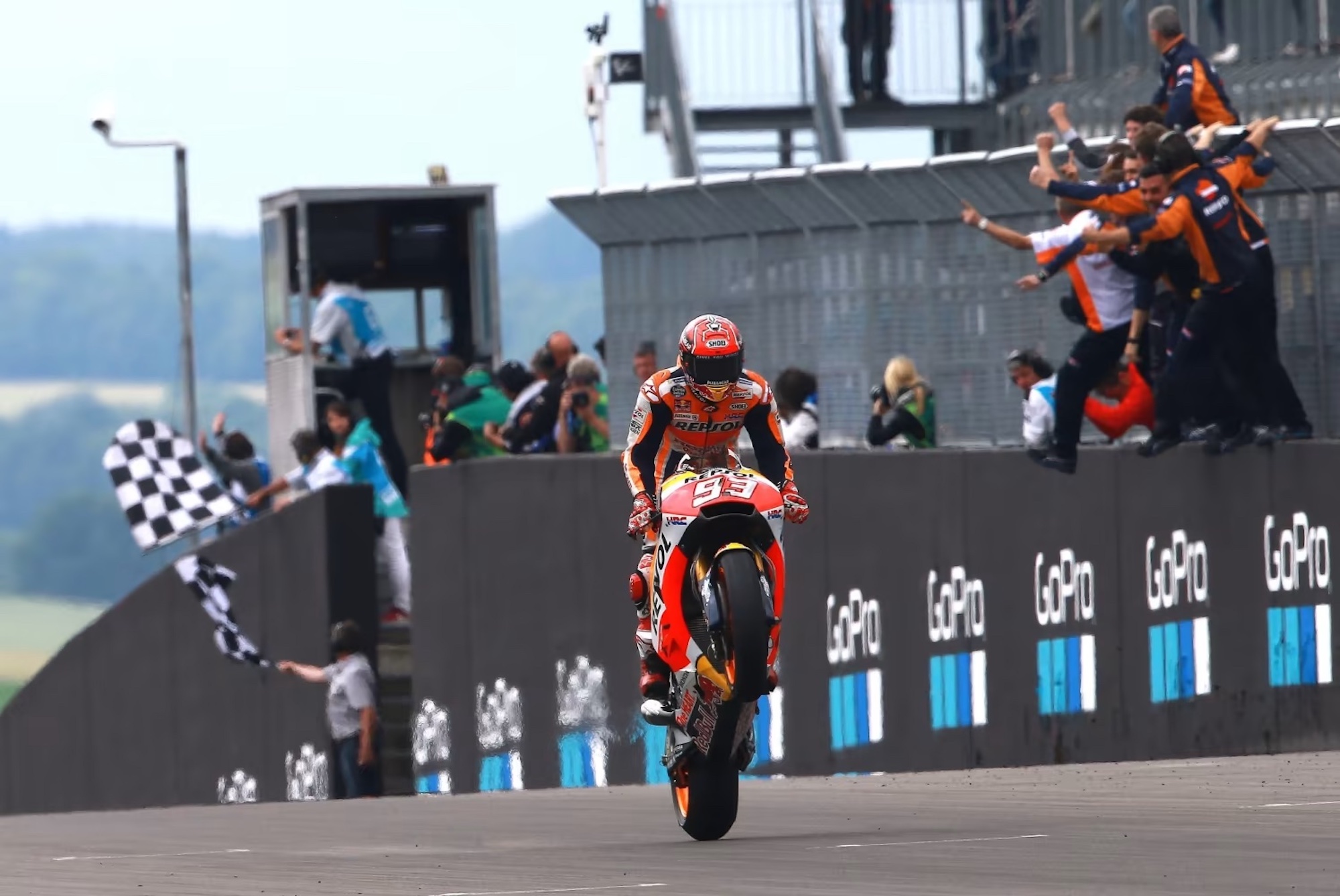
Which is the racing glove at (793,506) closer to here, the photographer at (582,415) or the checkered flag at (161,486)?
the photographer at (582,415)

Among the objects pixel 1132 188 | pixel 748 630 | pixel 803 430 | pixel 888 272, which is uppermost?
pixel 1132 188

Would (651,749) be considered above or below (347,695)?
below

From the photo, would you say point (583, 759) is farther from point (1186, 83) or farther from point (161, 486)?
point (161, 486)

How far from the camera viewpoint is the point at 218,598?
21.7 meters

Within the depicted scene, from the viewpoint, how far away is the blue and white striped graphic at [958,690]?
15.5m

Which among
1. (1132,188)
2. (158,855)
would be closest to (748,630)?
(158,855)

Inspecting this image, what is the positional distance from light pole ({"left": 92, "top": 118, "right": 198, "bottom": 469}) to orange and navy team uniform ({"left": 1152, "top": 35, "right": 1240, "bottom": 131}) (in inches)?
899

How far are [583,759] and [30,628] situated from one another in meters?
49.0

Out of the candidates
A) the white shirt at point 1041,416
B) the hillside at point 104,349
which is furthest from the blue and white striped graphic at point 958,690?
the hillside at point 104,349

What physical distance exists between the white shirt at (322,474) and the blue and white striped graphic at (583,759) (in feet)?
11.1

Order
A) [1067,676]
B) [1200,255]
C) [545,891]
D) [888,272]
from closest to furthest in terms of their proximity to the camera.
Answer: [545,891], [1200,255], [1067,676], [888,272]

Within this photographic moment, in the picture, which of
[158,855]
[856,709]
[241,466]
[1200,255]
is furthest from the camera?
[241,466]

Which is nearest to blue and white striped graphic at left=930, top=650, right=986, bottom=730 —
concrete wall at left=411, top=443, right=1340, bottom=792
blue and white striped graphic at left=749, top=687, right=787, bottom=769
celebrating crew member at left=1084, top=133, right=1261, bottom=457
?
concrete wall at left=411, top=443, right=1340, bottom=792

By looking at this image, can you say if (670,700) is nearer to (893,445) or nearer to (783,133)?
(893,445)
